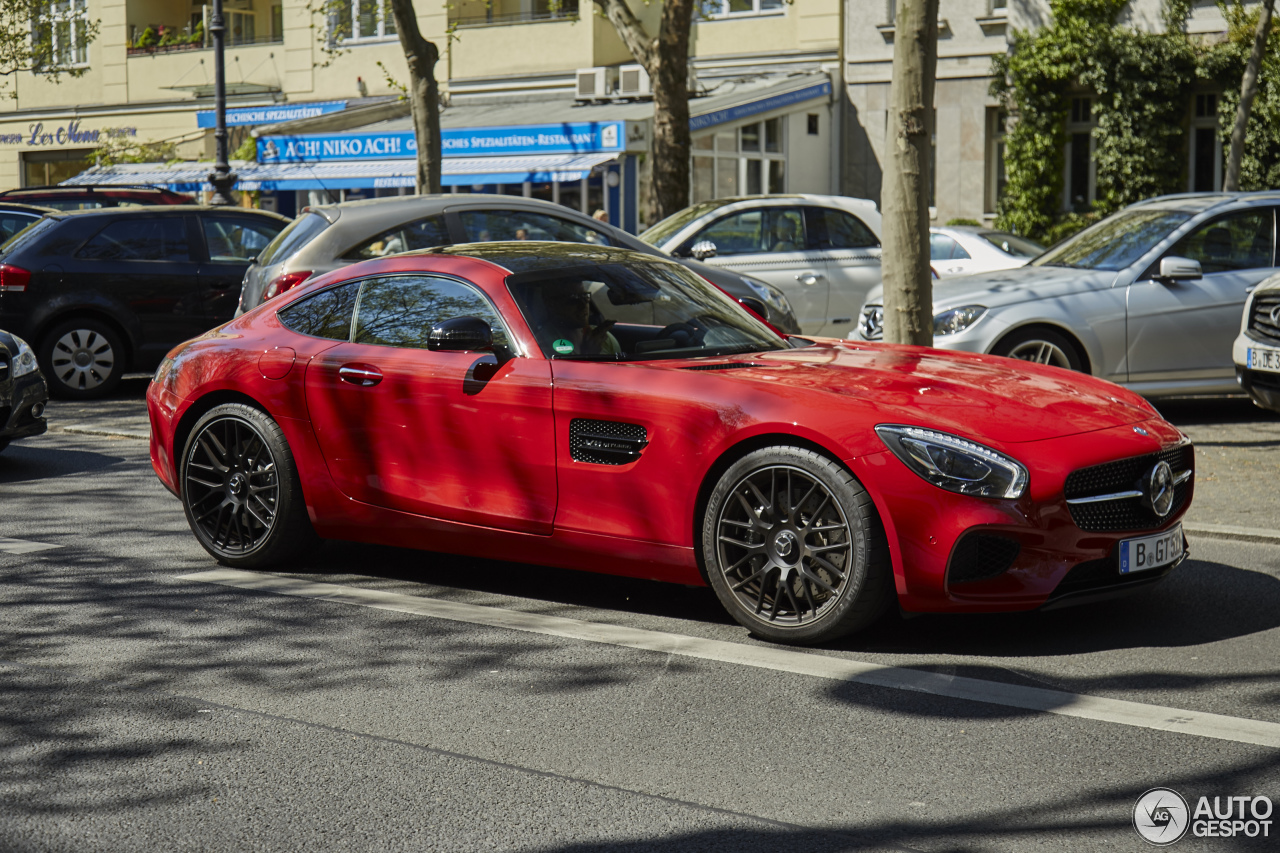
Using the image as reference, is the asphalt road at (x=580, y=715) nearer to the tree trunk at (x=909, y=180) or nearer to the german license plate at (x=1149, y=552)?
the german license plate at (x=1149, y=552)

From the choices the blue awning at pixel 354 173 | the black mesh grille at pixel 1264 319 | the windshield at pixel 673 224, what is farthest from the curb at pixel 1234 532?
the blue awning at pixel 354 173

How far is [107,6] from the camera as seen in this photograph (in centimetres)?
3938

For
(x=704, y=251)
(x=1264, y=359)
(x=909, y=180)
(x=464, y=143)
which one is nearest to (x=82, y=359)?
(x=704, y=251)

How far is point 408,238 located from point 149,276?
366 cm

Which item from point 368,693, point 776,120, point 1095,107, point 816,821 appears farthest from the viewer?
point 776,120

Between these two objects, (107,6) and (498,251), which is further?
(107,6)

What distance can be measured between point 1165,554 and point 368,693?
9.54 ft

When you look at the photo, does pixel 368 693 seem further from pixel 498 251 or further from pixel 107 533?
pixel 107 533

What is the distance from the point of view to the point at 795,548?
523cm

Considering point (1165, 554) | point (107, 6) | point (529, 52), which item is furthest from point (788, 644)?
point (107, 6)

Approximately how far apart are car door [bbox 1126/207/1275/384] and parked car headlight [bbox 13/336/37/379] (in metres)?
7.62

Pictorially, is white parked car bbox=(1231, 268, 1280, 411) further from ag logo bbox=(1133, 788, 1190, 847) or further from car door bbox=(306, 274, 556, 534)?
ag logo bbox=(1133, 788, 1190, 847)

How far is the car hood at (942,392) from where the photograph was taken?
16.9ft

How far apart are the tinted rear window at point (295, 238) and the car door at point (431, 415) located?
4914mm
